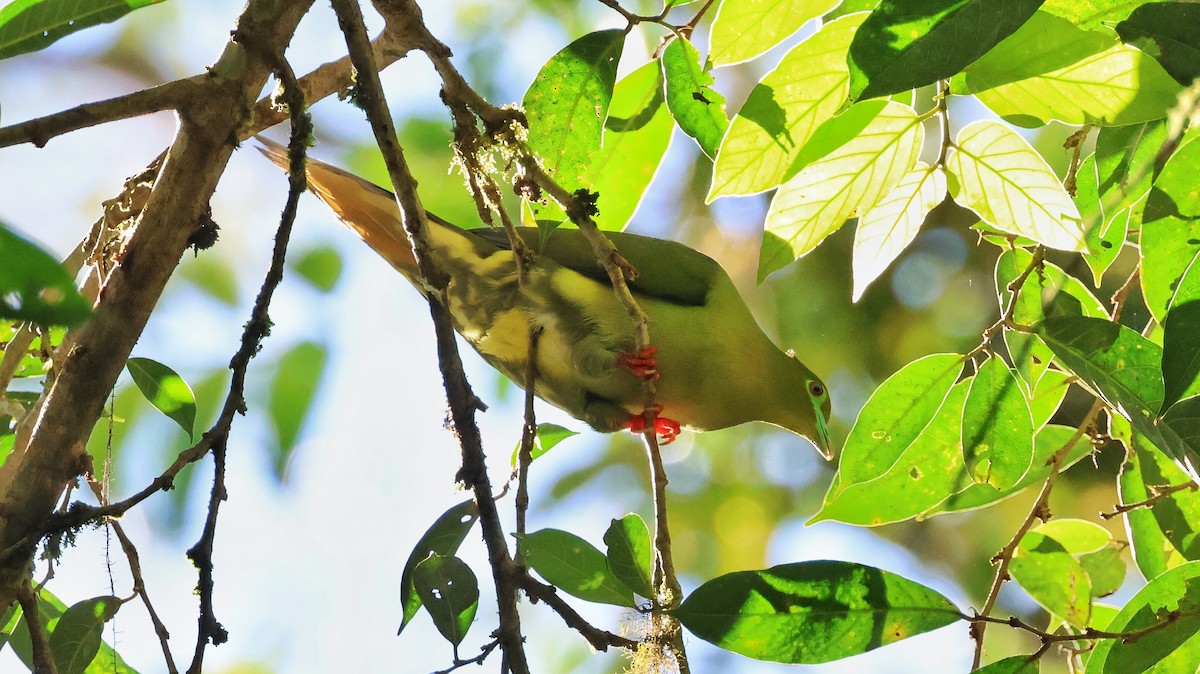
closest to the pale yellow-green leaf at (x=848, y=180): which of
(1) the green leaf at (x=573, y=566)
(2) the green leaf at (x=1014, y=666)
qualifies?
(1) the green leaf at (x=573, y=566)

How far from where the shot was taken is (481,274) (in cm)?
284

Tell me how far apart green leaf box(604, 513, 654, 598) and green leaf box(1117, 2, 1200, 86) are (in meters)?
1.15

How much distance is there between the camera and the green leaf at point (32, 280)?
663 millimetres

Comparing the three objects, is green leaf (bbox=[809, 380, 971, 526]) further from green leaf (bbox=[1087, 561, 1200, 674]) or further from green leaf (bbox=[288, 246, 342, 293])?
green leaf (bbox=[288, 246, 342, 293])

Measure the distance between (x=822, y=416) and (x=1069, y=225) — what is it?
1770mm

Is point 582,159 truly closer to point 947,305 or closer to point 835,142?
point 835,142

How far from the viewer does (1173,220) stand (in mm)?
1660

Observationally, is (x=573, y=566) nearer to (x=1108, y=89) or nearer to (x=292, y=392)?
(x=1108, y=89)

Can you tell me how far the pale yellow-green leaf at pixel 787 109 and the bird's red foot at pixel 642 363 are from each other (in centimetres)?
97

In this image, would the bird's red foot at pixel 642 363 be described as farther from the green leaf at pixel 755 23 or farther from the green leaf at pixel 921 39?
the green leaf at pixel 921 39

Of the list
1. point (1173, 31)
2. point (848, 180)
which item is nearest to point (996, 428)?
point (848, 180)

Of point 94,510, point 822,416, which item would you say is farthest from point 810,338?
point 94,510

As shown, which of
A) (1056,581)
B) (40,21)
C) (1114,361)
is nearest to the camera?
(40,21)

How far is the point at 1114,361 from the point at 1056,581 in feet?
2.84
